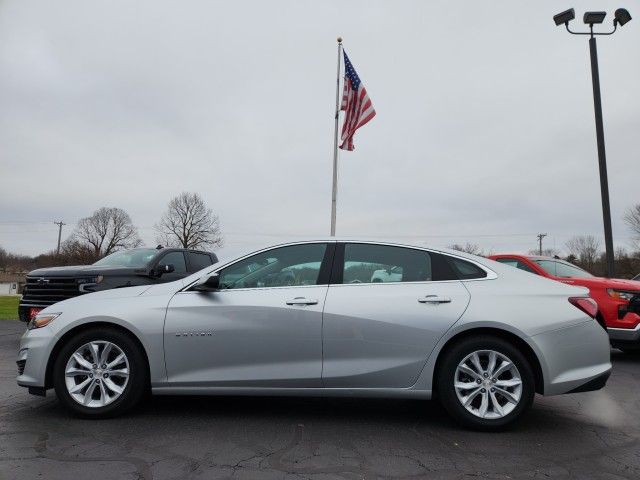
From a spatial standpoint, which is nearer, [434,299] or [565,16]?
[434,299]

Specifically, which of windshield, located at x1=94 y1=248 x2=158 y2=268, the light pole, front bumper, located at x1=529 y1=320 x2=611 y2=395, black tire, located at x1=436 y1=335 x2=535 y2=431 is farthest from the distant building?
front bumper, located at x1=529 y1=320 x2=611 y2=395

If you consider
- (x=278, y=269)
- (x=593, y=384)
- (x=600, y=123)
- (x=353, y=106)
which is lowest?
(x=593, y=384)

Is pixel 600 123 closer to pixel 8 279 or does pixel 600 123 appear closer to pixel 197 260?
pixel 197 260

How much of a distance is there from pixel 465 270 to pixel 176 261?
262 inches

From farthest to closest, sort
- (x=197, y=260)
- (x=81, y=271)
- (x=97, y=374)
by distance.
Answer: (x=197, y=260), (x=81, y=271), (x=97, y=374)

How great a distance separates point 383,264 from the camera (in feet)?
14.6

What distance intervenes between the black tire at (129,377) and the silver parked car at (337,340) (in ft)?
0.03

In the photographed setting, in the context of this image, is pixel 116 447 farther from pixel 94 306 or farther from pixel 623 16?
pixel 623 16

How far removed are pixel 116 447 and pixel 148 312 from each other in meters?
1.08

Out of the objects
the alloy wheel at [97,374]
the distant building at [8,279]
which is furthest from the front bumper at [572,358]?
the distant building at [8,279]

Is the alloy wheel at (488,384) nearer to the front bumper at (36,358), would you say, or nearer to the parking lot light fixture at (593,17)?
the front bumper at (36,358)

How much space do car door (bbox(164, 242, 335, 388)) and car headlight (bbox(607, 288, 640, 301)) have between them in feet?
17.7

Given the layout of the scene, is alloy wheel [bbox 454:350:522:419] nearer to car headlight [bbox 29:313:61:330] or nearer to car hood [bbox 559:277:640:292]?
car headlight [bbox 29:313:61:330]

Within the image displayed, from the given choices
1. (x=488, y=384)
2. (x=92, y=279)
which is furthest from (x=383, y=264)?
(x=92, y=279)
